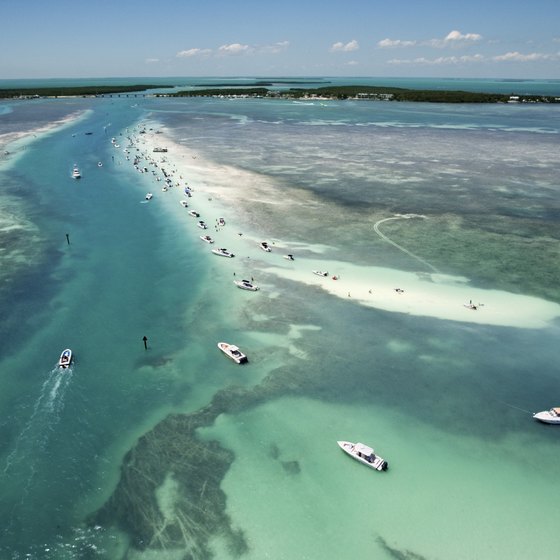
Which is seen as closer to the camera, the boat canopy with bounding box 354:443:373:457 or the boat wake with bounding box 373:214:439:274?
the boat canopy with bounding box 354:443:373:457

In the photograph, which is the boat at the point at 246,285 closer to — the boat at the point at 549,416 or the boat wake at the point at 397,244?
the boat wake at the point at 397,244

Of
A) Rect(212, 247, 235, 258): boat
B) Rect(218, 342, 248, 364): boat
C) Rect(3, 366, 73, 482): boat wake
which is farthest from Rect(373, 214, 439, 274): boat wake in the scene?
Rect(3, 366, 73, 482): boat wake

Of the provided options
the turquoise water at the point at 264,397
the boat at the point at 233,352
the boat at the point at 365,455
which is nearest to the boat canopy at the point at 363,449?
the boat at the point at 365,455

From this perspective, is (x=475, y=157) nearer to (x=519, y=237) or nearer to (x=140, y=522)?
(x=519, y=237)

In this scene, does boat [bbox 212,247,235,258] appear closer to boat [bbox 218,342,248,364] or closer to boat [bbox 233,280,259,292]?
boat [bbox 233,280,259,292]

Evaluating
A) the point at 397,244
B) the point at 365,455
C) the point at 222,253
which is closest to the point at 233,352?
the point at 365,455

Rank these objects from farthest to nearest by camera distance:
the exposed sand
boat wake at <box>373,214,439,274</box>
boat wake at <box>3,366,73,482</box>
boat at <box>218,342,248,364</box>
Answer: boat wake at <box>373,214,439,274</box> → the exposed sand → boat at <box>218,342,248,364</box> → boat wake at <box>3,366,73,482</box>
